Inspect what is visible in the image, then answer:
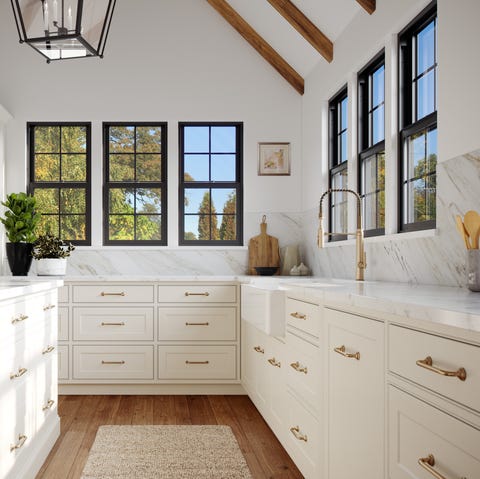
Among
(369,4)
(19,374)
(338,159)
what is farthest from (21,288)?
(338,159)

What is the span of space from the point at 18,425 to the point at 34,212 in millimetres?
2574

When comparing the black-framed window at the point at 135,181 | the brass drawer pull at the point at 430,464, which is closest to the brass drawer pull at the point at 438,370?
the brass drawer pull at the point at 430,464

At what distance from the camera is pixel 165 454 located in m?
2.86

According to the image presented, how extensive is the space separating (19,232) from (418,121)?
3044mm

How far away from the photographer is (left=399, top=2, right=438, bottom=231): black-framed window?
2736mm

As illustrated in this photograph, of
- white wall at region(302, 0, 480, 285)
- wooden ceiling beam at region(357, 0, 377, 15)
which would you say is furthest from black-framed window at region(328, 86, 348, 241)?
wooden ceiling beam at region(357, 0, 377, 15)

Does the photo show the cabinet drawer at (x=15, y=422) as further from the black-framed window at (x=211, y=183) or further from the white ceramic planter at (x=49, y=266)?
the black-framed window at (x=211, y=183)

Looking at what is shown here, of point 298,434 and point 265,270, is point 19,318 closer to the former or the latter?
point 298,434

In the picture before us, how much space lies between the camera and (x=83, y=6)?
2.14m

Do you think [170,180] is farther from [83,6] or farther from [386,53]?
[83,6]

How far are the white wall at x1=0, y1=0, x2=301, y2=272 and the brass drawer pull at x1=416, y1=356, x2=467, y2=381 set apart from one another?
3.58 metres

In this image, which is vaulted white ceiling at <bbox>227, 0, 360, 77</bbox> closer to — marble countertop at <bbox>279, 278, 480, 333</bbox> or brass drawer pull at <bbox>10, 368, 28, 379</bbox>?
marble countertop at <bbox>279, 278, 480, 333</bbox>

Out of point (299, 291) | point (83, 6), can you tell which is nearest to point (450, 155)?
point (299, 291)

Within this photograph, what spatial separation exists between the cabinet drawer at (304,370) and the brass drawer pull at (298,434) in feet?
0.51
